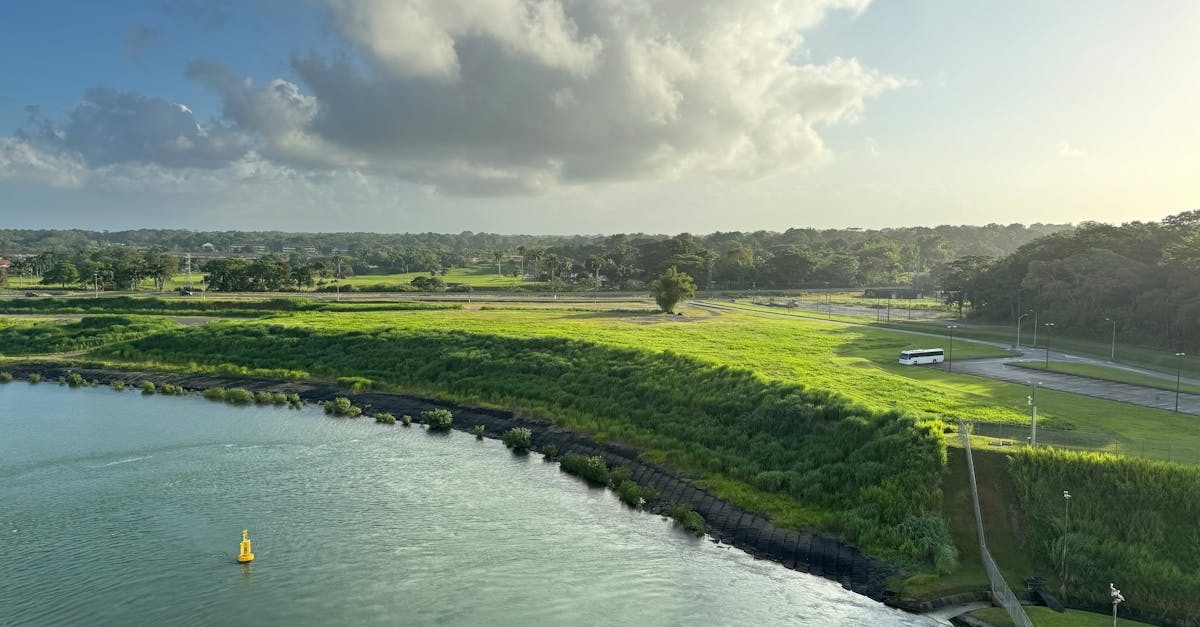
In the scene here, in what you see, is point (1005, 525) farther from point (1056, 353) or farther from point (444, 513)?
point (1056, 353)

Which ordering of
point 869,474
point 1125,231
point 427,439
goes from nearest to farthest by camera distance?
point 869,474 → point 427,439 → point 1125,231

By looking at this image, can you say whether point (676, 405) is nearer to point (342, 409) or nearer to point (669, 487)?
point (669, 487)

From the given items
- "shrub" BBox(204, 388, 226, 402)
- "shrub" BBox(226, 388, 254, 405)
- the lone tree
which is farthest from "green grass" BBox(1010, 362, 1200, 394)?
"shrub" BBox(204, 388, 226, 402)

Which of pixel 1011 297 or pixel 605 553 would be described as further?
pixel 1011 297

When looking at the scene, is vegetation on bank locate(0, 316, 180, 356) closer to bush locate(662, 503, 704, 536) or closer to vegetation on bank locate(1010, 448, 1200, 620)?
bush locate(662, 503, 704, 536)

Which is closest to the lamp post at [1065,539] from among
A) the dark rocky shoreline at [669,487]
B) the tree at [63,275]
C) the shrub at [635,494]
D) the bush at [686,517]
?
the dark rocky shoreline at [669,487]

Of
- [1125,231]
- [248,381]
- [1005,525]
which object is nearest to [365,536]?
[1005,525]
